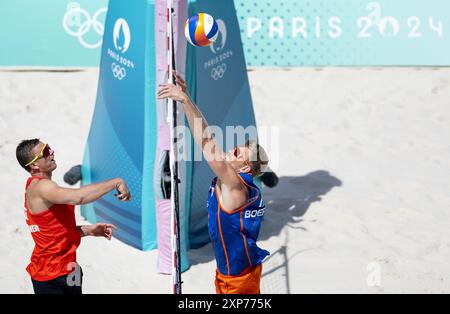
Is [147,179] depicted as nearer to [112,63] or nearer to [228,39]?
[112,63]

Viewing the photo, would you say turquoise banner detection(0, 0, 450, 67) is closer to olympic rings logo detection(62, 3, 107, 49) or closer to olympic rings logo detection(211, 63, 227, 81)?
olympic rings logo detection(62, 3, 107, 49)

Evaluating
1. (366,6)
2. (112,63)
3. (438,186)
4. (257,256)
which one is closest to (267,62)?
(366,6)

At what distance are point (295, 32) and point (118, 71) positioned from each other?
5217mm

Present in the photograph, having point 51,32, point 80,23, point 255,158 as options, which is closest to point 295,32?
point 80,23

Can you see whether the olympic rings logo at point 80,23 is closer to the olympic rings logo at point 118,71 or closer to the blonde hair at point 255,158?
the olympic rings logo at point 118,71

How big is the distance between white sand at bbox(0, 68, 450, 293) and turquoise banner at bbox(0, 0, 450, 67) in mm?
249

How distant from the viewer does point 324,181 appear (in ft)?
28.4

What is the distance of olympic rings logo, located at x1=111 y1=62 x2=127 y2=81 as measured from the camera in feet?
21.1

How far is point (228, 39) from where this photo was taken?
680 cm

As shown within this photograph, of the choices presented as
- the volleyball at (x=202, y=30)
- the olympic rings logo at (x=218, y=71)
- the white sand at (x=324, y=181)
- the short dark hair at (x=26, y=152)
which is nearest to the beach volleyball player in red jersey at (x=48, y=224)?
the short dark hair at (x=26, y=152)

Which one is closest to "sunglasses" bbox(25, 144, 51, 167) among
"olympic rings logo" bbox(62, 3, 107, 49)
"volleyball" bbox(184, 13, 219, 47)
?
"volleyball" bbox(184, 13, 219, 47)

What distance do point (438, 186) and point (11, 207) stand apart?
4.89 metres

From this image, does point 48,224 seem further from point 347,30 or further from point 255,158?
point 347,30

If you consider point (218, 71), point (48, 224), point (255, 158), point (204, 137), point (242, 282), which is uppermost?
point (218, 71)
